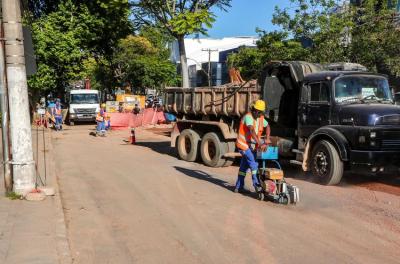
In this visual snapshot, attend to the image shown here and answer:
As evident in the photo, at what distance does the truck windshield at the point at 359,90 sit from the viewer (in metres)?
10.9

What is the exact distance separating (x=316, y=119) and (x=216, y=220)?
4668mm

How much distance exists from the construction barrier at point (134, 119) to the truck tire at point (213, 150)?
16.6m

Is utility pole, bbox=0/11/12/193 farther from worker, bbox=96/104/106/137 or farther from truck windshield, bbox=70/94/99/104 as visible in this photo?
truck windshield, bbox=70/94/99/104

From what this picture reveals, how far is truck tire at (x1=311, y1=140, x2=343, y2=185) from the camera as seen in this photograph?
10250mm

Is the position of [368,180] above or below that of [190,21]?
below

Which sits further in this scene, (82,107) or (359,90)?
(82,107)

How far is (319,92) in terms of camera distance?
1134 centimetres

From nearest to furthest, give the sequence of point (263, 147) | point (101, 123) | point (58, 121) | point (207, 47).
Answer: point (263, 147) → point (101, 123) → point (58, 121) → point (207, 47)

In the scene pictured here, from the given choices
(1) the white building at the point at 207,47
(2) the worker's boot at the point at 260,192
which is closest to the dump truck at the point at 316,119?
(2) the worker's boot at the point at 260,192

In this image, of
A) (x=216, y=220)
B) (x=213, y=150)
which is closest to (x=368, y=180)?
(x=213, y=150)

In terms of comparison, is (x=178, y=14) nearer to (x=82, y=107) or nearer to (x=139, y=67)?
(x=82, y=107)

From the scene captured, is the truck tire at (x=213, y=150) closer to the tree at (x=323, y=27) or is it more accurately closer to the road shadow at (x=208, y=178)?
the road shadow at (x=208, y=178)

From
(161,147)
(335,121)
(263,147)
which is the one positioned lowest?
(161,147)

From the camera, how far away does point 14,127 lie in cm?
850
